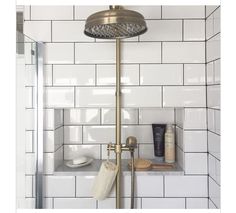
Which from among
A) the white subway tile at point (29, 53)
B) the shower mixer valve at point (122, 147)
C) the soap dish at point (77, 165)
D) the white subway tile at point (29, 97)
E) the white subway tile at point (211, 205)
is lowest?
the white subway tile at point (211, 205)

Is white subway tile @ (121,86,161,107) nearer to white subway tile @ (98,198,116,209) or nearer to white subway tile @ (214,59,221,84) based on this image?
white subway tile @ (214,59,221,84)

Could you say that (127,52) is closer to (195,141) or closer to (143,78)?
(143,78)

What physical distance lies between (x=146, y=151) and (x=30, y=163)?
1.70 feet

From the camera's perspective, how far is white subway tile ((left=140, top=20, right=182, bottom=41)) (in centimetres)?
102

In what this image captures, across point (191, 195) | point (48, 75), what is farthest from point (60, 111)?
point (191, 195)

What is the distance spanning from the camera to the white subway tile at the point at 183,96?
39.8 inches

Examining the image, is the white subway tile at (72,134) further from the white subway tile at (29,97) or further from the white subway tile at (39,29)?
the white subway tile at (39,29)

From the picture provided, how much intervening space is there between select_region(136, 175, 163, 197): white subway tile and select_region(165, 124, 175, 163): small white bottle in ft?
0.36

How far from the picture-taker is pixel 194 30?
3.33ft

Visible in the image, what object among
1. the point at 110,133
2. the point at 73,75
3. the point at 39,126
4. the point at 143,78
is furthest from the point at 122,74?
the point at 39,126

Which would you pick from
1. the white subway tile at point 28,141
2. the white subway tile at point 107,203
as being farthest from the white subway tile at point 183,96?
the white subway tile at point 28,141

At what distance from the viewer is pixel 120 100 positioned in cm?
98

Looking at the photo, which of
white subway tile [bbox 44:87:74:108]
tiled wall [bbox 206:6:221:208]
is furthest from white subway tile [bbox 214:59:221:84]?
white subway tile [bbox 44:87:74:108]

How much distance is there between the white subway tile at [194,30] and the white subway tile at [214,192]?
1.86 feet
